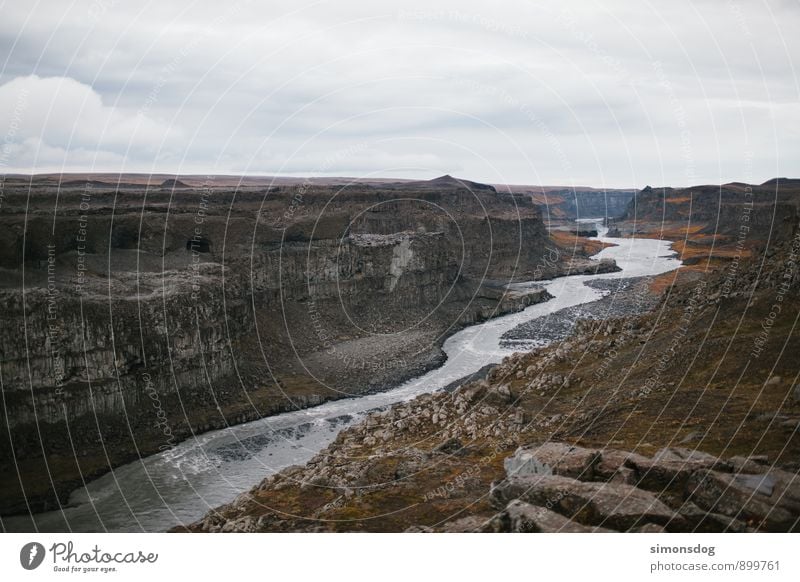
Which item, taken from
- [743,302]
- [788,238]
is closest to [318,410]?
[743,302]

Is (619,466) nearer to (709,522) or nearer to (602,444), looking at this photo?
(709,522)

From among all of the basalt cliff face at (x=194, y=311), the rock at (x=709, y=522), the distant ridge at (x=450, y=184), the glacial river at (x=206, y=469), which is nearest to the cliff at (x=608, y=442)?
the rock at (x=709, y=522)

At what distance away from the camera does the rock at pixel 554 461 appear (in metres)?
25.9

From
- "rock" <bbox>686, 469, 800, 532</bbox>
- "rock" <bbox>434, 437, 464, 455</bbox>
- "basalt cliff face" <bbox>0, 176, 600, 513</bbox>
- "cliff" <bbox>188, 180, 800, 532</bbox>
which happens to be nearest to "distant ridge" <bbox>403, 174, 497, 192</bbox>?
"basalt cliff face" <bbox>0, 176, 600, 513</bbox>

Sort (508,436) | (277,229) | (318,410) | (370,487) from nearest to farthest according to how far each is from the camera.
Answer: (370,487), (508,436), (318,410), (277,229)

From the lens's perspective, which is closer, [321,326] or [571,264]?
[321,326]

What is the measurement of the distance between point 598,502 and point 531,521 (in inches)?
87.1

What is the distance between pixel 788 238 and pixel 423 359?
33836 mm

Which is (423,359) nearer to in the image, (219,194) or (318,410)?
(318,410)

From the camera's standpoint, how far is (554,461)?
26875 millimetres

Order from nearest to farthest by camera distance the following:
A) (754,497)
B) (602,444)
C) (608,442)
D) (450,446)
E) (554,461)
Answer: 1. (754,497)
2. (554,461)
3. (602,444)
4. (608,442)
5. (450,446)

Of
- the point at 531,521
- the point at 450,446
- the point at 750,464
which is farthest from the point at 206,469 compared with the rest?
the point at 750,464

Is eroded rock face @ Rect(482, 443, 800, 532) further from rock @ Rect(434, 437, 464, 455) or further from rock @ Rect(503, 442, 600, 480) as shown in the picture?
rock @ Rect(434, 437, 464, 455)
